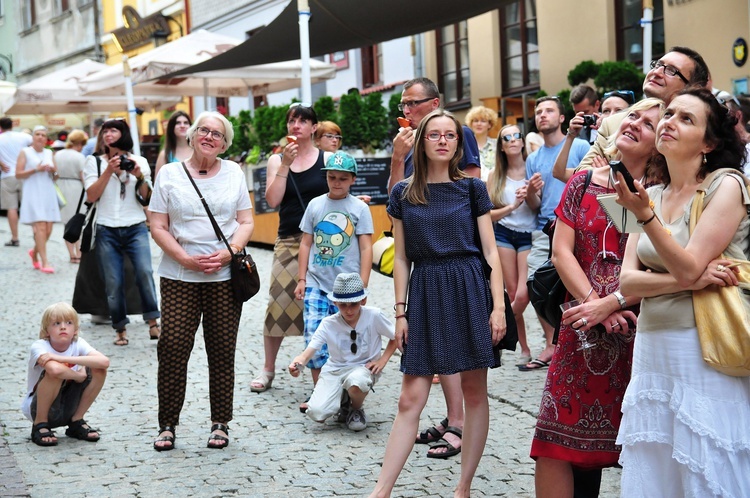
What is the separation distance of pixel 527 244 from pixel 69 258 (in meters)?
9.79

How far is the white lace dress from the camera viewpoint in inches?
142

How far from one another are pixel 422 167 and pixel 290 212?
2629mm

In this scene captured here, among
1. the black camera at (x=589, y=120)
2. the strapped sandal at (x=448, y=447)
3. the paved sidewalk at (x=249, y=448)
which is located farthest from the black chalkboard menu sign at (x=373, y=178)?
the black camera at (x=589, y=120)

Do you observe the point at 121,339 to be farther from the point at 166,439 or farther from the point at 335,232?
the point at 166,439

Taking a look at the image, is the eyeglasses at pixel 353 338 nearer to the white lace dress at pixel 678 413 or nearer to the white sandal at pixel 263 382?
the white sandal at pixel 263 382

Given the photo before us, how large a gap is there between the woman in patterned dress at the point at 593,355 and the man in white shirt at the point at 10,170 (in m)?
14.9

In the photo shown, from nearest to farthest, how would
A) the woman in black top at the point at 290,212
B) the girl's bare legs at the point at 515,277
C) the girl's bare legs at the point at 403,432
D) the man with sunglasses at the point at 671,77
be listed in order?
the man with sunglasses at the point at 671,77 → the girl's bare legs at the point at 403,432 → the woman in black top at the point at 290,212 → the girl's bare legs at the point at 515,277

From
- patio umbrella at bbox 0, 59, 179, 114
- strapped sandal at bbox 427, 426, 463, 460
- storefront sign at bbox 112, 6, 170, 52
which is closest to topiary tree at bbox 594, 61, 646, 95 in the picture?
strapped sandal at bbox 427, 426, 463, 460

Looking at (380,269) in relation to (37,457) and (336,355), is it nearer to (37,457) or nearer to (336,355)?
(336,355)

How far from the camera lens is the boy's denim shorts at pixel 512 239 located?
814cm

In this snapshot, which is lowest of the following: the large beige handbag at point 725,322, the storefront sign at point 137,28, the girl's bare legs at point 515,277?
the girl's bare legs at point 515,277

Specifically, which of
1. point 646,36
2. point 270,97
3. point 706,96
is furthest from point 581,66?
point 270,97

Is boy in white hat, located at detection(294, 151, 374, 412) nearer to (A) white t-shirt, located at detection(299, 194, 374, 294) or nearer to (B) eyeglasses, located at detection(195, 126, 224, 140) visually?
(A) white t-shirt, located at detection(299, 194, 374, 294)

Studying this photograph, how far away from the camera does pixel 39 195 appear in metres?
15.3
